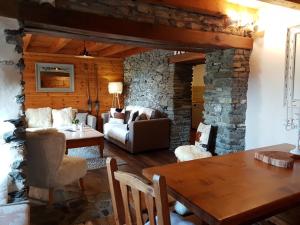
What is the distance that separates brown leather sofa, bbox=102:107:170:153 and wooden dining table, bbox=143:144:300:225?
2.90 meters

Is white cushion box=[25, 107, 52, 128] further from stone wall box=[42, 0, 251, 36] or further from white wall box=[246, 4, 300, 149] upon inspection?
white wall box=[246, 4, 300, 149]

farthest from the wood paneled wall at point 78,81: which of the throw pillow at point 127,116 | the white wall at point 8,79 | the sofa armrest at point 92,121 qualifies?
the white wall at point 8,79

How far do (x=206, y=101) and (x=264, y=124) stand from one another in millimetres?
990

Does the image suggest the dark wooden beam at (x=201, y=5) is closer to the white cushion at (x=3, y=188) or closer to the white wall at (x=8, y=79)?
the white wall at (x=8, y=79)

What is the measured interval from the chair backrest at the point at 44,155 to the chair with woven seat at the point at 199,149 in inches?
64.0

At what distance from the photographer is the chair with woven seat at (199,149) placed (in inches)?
131

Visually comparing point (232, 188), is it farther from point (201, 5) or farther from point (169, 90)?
point (169, 90)

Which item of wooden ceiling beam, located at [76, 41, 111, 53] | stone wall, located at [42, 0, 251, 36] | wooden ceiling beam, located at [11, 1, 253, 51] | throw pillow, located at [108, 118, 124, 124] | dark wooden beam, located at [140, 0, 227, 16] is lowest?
throw pillow, located at [108, 118, 124, 124]

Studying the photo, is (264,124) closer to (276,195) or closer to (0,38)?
(276,195)

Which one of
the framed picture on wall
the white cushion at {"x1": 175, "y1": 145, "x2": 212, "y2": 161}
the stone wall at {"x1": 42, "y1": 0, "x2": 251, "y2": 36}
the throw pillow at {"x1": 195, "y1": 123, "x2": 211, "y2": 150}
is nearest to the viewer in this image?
the stone wall at {"x1": 42, "y1": 0, "x2": 251, "y2": 36}

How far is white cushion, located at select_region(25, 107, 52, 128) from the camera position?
5535 millimetres

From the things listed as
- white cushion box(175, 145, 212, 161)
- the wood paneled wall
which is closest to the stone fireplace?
white cushion box(175, 145, 212, 161)

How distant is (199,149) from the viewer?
11.8 feet

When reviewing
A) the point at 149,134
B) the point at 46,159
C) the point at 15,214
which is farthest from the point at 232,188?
the point at 149,134
